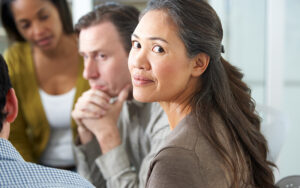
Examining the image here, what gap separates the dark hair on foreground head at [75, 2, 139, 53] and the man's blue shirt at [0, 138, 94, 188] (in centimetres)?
68

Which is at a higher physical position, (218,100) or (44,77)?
(218,100)

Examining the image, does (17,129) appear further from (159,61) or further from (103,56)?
(159,61)

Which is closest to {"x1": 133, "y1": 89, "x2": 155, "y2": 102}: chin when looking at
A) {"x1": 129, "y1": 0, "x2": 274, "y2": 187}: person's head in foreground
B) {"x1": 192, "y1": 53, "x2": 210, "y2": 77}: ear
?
{"x1": 129, "y1": 0, "x2": 274, "y2": 187}: person's head in foreground

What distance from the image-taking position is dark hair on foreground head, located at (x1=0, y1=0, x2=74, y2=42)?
152 cm

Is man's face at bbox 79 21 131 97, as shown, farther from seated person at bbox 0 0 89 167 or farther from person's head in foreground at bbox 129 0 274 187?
person's head in foreground at bbox 129 0 274 187

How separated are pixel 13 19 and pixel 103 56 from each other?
541 mm

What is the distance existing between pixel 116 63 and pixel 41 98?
0.46m

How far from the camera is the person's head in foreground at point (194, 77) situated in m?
0.74

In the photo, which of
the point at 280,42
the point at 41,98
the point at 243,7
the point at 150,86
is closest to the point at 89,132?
the point at 41,98

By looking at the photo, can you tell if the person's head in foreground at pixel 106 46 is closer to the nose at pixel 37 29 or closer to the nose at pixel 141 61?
the nose at pixel 37 29

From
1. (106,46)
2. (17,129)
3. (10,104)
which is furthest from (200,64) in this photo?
(17,129)

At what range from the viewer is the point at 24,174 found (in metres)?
0.60

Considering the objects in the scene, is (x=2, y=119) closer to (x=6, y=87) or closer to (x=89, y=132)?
(x=6, y=87)

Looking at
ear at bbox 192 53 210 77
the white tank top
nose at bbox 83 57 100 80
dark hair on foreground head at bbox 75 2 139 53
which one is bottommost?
the white tank top
